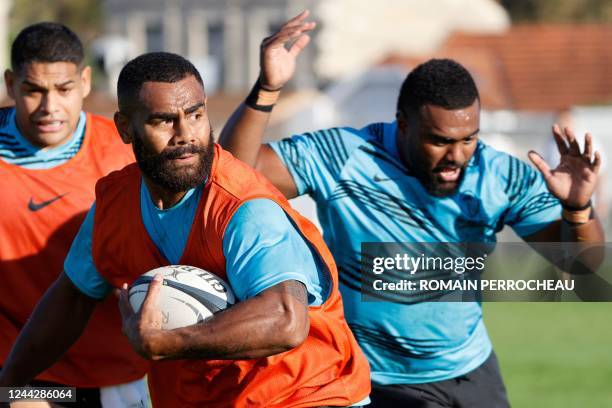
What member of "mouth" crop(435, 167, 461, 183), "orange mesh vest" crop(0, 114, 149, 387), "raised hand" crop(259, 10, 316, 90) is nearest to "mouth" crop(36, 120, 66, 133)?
"orange mesh vest" crop(0, 114, 149, 387)

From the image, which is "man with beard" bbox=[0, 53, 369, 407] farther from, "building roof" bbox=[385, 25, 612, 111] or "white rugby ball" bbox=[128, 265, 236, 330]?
"building roof" bbox=[385, 25, 612, 111]

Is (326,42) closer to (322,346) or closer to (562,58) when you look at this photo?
(562,58)

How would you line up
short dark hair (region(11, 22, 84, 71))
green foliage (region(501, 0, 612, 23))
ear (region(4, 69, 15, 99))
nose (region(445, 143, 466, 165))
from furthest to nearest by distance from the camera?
green foliage (region(501, 0, 612, 23)) → ear (region(4, 69, 15, 99)) → short dark hair (region(11, 22, 84, 71)) → nose (region(445, 143, 466, 165))

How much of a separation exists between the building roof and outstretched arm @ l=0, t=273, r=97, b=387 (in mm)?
27886

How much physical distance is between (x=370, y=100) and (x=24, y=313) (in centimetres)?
2306

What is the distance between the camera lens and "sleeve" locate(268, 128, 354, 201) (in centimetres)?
613

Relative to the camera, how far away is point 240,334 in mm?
4230

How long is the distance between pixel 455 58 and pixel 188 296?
95.2 feet

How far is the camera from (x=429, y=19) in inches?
1839

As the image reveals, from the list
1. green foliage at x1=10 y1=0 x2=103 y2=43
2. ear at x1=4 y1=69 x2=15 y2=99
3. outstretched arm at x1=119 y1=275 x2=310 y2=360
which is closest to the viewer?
outstretched arm at x1=119 y1=275 x2=310 y2=360

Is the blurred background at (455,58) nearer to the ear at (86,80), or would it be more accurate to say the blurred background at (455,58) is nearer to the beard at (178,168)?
the ear at (86,80)

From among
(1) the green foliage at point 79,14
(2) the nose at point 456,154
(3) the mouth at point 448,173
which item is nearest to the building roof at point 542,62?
(1) the green foliage at point 79,14

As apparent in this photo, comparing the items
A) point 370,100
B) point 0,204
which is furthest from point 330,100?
point 0,204

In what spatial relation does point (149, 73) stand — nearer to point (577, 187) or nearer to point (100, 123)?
point (100, 123)
